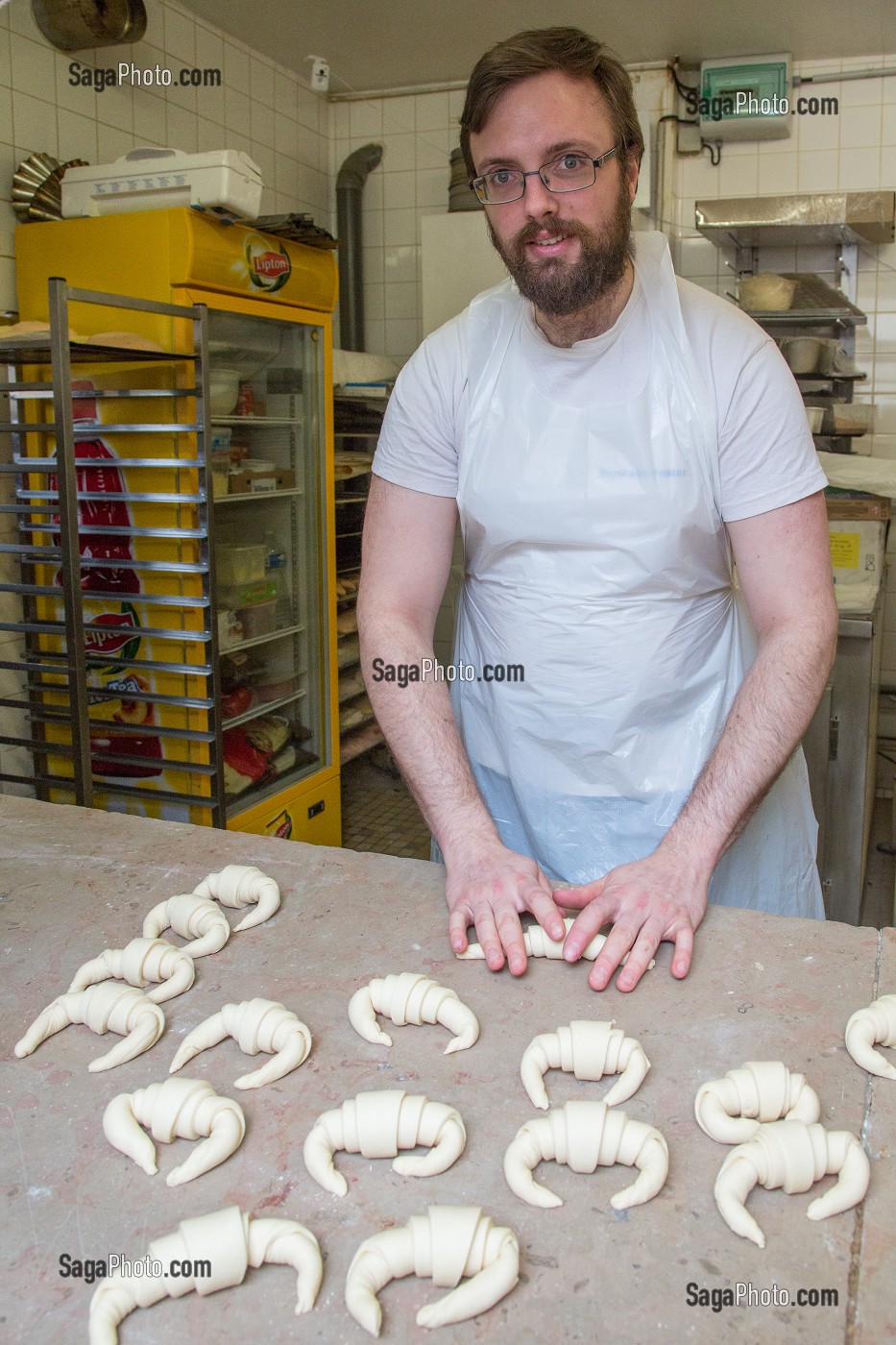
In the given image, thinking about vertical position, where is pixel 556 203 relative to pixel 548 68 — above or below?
below

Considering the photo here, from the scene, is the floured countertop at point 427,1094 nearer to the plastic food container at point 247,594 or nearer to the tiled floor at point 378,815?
the plastic food container at point 247,594

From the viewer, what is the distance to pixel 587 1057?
953mm

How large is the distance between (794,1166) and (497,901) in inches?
18.4

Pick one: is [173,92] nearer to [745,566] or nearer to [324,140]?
[324,140]

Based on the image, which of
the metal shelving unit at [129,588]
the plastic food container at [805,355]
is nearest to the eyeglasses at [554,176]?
the metal shelving unit at [129,588]

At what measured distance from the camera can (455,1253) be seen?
75 centimetres

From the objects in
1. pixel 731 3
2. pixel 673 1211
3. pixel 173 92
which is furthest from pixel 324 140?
pixel 673 1211

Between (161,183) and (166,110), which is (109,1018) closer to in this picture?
(161,183)

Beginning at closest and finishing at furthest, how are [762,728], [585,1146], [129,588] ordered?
[585,1146]
[762,728]
[129,588]

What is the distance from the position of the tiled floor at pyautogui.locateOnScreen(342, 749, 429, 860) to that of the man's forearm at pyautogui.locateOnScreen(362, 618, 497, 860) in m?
2.16

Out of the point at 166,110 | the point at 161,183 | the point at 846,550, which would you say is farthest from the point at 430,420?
the point at 166,110

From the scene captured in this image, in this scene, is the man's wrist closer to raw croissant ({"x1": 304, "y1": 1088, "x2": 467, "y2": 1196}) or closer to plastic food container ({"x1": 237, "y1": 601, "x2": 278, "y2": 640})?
raw croissant ({"x1": 304, "y1": 1088, "x2": 467, "y2": 1196})

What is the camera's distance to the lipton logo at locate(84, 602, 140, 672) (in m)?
3.04

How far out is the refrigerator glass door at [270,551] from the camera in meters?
3.26
